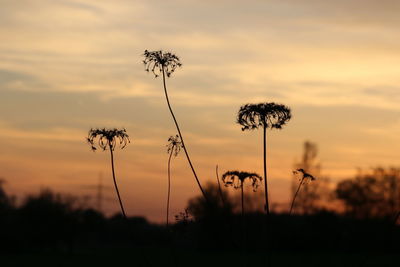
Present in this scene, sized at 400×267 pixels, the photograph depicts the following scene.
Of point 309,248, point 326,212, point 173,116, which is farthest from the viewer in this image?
point 309,248

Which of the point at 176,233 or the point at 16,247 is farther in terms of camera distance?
the point at 16,247

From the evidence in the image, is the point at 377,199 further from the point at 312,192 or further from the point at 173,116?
the point at 173,116

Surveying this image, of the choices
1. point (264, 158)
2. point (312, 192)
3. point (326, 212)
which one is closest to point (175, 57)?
point (264, 158)

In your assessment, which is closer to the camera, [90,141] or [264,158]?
[264,158]

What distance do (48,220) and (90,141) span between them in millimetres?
99380

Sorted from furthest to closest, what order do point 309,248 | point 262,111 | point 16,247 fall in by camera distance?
point 16,247
point 309,248
point 262,111

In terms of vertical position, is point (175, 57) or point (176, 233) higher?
point (175, 57)

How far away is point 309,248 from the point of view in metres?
97.7

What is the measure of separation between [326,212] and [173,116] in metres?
76.4

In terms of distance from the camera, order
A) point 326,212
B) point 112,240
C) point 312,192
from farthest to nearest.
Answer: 1. point 112,240
2. point 312,192
3. point 326,212

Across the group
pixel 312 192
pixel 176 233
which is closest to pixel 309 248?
pixel 312 192

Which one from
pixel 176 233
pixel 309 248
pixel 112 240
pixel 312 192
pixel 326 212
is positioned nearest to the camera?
pixel 176 233

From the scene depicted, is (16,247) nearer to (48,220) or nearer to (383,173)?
(48,220)

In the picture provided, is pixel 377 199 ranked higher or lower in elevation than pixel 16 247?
higher
